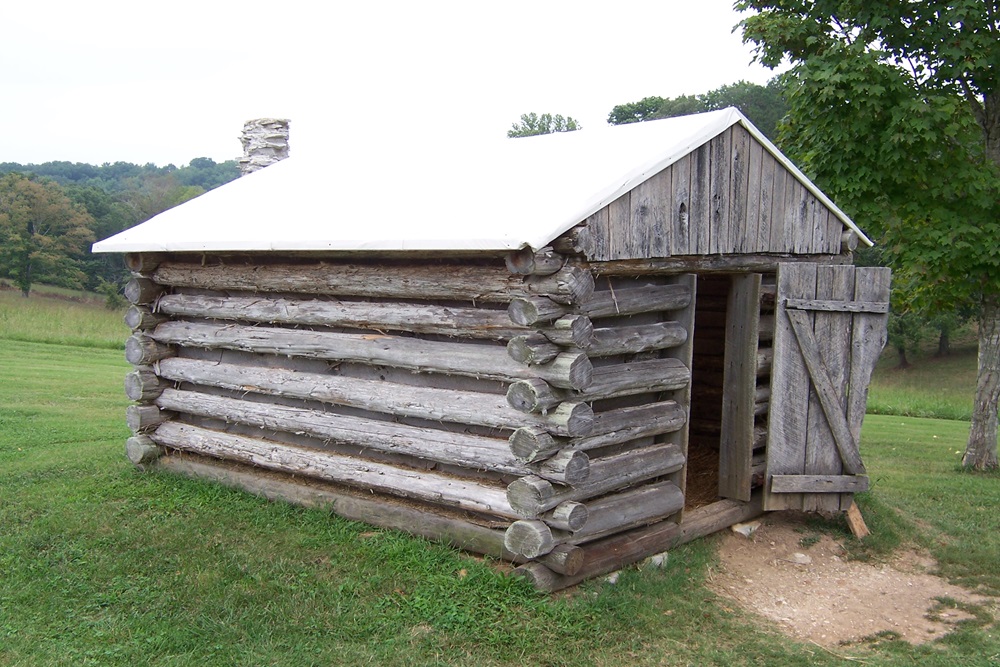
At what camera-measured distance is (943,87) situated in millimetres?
10859

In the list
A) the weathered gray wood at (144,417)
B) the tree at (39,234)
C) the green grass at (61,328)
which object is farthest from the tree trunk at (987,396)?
the tree at (39,234)

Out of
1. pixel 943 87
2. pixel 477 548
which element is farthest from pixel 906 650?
pixel 943 87

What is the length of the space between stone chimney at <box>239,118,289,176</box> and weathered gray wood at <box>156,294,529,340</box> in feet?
10.1

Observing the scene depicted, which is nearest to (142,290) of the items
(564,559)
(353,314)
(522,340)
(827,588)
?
(353,314)

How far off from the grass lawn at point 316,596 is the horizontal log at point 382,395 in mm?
997

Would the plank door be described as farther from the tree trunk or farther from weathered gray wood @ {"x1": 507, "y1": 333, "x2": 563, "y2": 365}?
the tree trunk

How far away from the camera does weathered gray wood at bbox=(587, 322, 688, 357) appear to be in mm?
6598

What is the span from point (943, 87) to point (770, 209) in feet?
14.6

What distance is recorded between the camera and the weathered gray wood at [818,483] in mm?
7996

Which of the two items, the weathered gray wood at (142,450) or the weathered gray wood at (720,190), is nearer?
the weathered gray wood at (720,190)

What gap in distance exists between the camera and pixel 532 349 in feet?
20.1

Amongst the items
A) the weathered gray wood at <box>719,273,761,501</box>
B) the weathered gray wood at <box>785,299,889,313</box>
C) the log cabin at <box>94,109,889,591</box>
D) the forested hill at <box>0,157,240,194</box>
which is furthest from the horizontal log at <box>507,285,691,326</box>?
the forested hill at <box>0,157,240,194</box>

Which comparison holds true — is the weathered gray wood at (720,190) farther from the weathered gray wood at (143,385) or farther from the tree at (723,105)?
the tree at (723,105)

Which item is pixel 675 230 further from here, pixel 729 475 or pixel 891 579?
pixel 891 579
